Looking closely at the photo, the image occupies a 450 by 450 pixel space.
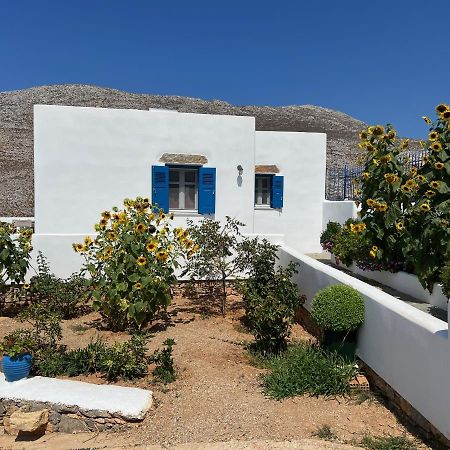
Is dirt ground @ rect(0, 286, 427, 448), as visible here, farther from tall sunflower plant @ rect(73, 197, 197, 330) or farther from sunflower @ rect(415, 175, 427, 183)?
sunflower @ rect(415, 175, 427, 183)

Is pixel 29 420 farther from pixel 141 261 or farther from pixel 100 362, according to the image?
pixel 141 261

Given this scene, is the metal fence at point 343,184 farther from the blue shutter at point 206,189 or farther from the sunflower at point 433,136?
the sunflower at point 433,136

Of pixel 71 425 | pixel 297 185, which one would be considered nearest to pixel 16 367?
pixel 71 425

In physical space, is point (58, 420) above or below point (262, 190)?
below

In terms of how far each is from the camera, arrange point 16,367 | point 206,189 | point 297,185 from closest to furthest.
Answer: point 16,367
point 206,189
point 297,185

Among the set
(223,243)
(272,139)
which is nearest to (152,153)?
(223,243)

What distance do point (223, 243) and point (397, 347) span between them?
13.3 feet

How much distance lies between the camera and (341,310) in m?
4.85

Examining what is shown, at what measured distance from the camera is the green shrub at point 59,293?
24.3 feet

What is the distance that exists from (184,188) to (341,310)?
6.37 metres

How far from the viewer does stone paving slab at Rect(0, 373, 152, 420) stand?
13.7 feet

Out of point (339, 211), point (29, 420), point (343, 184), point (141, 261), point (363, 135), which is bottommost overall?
point (29, 420)

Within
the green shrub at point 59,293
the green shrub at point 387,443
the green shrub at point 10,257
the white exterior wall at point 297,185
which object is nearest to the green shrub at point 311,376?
the green shrub at point 387,443

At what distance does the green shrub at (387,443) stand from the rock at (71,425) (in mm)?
2652
